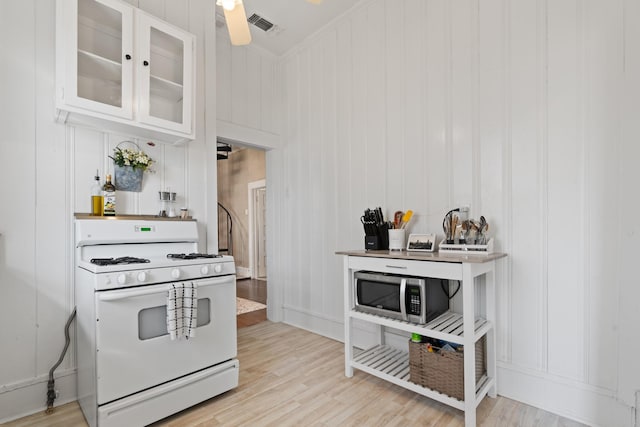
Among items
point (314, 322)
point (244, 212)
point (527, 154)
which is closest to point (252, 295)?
point (314, 322)

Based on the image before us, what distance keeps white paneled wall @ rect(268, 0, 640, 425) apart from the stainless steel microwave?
46 cm

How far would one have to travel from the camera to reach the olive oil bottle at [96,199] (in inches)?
83.0

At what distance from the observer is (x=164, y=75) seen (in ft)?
7.43

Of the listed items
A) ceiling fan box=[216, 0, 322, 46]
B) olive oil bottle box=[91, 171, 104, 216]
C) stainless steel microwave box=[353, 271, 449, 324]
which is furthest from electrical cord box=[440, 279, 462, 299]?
olive oil bottle box=[91, 171, 104, 216]

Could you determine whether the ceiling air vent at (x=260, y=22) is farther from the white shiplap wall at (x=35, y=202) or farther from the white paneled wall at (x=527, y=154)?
the white shiplap wall at (x=35, y=202)

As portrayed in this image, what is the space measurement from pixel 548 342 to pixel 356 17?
3.07 meters

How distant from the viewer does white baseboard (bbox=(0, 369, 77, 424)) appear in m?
1.81

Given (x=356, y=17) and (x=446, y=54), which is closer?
(x=446, y=54)

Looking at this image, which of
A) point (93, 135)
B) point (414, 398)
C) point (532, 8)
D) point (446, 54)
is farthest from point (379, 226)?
point (93, 135)

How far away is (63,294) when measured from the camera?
2023 millimetres

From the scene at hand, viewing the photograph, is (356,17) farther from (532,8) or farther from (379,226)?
(379,226)

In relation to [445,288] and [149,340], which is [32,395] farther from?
[445,288]

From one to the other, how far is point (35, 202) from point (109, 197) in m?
0.39

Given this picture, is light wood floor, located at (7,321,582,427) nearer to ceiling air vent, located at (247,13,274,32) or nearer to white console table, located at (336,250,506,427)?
white console table, located at (336,250,506,427)
